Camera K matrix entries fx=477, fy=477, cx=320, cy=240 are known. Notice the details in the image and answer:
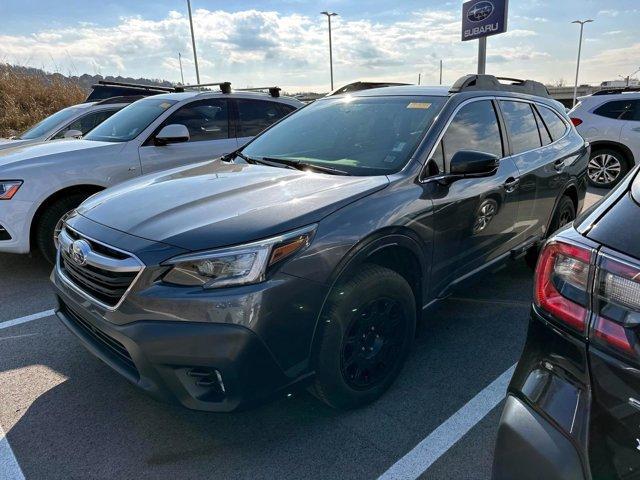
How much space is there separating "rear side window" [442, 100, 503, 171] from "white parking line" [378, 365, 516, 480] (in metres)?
1.37

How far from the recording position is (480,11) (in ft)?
51.6

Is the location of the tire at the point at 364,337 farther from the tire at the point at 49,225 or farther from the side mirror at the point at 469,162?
the tire at the point at 49,225

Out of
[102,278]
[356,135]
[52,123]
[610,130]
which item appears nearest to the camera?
[102,278]

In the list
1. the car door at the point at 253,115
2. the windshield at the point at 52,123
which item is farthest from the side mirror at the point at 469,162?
the windshield at the point at 52,123

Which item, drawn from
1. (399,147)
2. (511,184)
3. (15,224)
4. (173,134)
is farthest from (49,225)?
(511,184)

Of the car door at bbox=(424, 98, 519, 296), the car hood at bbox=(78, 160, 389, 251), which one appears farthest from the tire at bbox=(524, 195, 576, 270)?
the car hood at bbox=(78, 160, 389, 251)

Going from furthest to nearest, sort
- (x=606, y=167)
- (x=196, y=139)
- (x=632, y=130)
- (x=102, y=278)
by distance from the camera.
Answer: (x=606, y=167) → (x=632, y=130) → (x=196, y=139) → (x=102, y=278)

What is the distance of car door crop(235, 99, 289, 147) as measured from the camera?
601 centimetres

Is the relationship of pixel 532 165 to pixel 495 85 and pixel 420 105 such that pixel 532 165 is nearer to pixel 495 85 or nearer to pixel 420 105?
pixel 495 85

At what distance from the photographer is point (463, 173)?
279 centimetres

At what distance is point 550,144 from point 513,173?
973 millimetres

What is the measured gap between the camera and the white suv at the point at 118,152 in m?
4.32

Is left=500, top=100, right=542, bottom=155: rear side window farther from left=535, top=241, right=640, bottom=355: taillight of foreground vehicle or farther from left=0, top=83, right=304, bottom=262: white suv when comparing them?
left=0, top=83, right=304, bottom=262: white suv

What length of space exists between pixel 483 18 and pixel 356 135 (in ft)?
49.0
